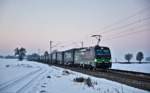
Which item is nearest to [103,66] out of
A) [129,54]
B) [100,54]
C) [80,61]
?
[100,54]

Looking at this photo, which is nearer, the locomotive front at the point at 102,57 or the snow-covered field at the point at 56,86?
the snow-covered field at the point at 56,86

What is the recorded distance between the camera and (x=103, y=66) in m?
36.4

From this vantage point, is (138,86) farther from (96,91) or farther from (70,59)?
(70,59)

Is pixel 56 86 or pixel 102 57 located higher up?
pixel 102 57

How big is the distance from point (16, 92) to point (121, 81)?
824cm

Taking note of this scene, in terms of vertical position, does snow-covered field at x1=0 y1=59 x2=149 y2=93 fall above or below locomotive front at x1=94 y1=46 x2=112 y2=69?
below

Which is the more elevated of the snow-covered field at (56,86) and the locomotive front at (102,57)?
the locomotive front at (102,57)

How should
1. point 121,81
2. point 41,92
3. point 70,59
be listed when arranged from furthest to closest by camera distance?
1. point 70,59
2. point 121,81
3. point 41,92

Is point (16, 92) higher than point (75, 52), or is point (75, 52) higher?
point (75, 52)

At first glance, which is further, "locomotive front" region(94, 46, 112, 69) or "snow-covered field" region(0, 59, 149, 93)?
"locomotive front" region(94, 46, 112, 69)

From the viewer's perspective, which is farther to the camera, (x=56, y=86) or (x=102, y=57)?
(x=102, y=57)

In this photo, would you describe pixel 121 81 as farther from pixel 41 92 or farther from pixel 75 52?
pixel 75 52

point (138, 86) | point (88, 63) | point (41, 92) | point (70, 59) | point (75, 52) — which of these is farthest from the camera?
point (70, 59)

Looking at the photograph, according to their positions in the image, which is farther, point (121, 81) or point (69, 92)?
point (121, 81)
